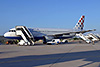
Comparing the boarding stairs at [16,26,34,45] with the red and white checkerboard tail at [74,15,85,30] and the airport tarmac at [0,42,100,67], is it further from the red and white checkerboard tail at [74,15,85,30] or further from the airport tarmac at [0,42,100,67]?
the red and white checkerboard tail at [74,15,85,30]

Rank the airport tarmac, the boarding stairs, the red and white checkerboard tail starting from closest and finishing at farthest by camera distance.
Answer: the airport tarmac
the boarding stairs
the red and white checkerboard tail

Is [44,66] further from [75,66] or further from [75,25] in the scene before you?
[75,25]

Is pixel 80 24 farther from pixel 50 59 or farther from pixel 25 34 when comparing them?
pixel 50 59

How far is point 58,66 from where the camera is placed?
353 inches

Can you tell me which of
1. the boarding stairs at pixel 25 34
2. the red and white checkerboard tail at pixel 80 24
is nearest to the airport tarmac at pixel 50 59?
the boarding stairs at pixel 25 34

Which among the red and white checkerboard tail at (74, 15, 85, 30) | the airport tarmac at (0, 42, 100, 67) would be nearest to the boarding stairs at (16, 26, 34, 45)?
the airport tarmac at (0, 42, 100, 67)

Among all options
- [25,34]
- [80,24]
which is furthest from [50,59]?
[80,24]

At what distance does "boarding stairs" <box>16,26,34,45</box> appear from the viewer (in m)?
32.1

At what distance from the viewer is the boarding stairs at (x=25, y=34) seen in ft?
105

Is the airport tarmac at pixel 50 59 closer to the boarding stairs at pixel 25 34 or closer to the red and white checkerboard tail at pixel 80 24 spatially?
the boarding stairs at pixel 25 34

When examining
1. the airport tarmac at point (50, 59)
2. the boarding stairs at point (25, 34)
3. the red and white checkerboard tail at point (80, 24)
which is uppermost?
the red and white checkerboard tail at point (80, 24)

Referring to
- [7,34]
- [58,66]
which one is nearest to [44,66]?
[58,66]

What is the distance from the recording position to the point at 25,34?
33.7 m

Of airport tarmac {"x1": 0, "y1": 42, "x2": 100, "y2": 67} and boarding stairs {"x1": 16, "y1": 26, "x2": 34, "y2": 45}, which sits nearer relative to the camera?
airport tarmac {"x1": 0, "y1": 42, "x2": 100, "y2": 67}
